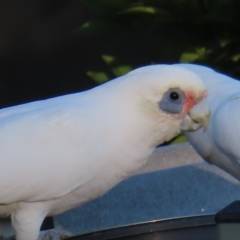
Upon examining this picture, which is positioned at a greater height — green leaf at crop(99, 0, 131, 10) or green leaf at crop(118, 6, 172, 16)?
green leaf at crop(99, 0, 131, 10)

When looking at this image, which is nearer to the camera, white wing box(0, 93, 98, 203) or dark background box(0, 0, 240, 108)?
white wing box(0, 93, 98, 203)

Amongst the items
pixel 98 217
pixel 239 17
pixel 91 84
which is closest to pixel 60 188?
pixel 98 217

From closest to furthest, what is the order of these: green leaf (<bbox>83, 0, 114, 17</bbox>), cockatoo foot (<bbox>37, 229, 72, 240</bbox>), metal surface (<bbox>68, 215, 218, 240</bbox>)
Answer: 1. metal surface (<bbox>68, 215, 218, 240</bbox>)
2. cockatoo foot (<bbox>37, 229, 72, 240</bbox>)
3. green leaf (<bbox>83, 0, 114, 17</bbox>)

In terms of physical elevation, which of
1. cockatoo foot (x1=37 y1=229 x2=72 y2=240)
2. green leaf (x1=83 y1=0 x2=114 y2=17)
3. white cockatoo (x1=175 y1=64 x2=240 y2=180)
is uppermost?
green leaf (x1=83 y1=0 x2=114 y2=17)

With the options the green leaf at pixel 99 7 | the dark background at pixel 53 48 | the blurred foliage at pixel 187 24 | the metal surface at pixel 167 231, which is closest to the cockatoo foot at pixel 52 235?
the metal surface at pixel 167 231

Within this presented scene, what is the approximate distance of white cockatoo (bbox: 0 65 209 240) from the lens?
1611 mm

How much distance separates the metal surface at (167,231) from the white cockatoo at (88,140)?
0.45 feet

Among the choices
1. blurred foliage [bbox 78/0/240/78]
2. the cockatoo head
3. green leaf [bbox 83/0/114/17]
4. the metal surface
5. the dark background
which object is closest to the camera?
the cockatoo head

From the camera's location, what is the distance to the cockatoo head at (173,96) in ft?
5.22

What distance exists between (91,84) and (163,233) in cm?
184

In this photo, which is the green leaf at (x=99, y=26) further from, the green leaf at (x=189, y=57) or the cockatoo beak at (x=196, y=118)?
the cockatoo beak at (x=196, y=118)

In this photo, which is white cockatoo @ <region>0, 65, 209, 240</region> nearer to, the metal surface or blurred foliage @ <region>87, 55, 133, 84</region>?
the metal surface

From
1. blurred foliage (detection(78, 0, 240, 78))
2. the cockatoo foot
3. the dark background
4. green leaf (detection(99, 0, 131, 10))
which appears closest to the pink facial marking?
the cockatoo foot

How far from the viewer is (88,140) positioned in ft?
5.34
